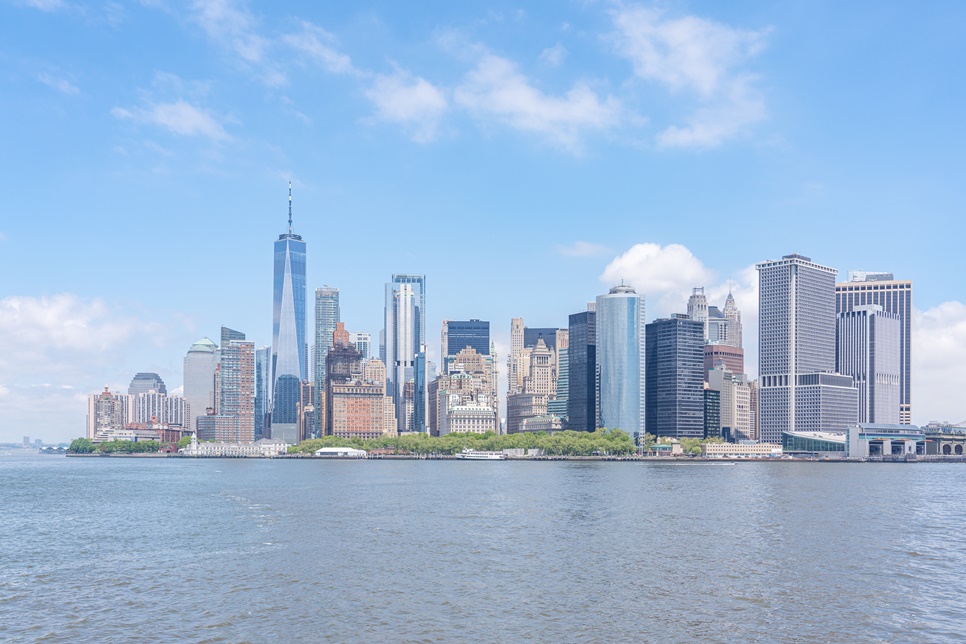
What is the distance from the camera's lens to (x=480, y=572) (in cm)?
5853

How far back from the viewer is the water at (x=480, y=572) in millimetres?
44875

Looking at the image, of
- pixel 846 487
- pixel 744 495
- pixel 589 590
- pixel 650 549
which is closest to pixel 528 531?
pixel 650 549

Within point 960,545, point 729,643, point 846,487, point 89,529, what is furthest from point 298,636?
point 846,487

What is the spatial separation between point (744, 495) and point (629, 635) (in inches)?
3716

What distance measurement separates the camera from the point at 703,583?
5544 centimetres

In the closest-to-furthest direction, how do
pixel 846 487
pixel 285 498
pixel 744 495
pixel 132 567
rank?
pixel 132 567 < pixel 285 498 < pixel 744 495 < pixel 846 487

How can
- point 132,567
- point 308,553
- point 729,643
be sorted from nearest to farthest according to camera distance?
point 729,643 → point 132,567 → point 308,553

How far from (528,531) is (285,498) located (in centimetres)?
4919

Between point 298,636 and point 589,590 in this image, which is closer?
point 298,636

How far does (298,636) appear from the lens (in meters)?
42.8

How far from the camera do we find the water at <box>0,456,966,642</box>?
1767 inches

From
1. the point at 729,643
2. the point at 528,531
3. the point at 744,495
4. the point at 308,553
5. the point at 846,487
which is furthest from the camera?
the point at 846,487

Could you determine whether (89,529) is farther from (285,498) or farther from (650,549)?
(650,549)

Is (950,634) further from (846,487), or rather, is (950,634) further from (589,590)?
(846,487)
